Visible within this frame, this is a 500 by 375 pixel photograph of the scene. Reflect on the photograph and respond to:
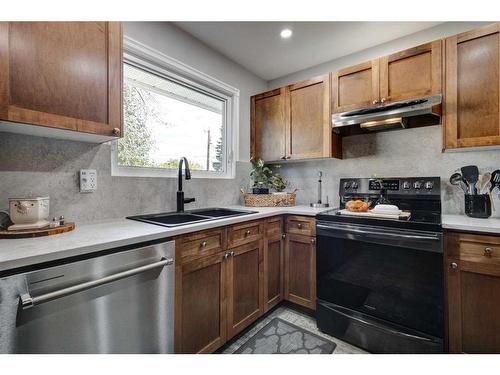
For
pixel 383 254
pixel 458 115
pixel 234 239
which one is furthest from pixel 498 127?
pixel 234 239

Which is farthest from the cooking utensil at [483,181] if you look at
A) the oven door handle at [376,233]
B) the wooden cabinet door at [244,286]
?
the wooden cabinet door at [244,286]

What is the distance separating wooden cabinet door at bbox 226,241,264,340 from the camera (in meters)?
1.60

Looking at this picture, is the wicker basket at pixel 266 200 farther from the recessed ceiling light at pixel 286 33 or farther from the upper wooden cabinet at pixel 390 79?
the recessed ceiling light at pixel 286 33

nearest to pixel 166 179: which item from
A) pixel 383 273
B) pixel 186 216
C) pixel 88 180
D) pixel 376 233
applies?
pixel 186 216

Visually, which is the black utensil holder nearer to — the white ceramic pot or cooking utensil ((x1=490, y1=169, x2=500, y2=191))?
cooking utensil ((x1=490, y1=169, x2=500, y2=191))

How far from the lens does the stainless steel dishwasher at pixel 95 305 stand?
0.79 m

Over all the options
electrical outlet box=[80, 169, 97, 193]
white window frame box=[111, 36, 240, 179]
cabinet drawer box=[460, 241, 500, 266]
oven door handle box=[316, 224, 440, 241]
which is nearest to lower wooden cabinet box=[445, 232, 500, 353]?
cabinet drawer box=[460, 241, 500, 266]

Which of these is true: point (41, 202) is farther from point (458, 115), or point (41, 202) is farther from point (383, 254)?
point (458, 115)

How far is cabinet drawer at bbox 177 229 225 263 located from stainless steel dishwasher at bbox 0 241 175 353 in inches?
3.1

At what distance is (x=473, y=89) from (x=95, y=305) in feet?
8.27

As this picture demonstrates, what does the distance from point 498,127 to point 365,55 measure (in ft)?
4.22

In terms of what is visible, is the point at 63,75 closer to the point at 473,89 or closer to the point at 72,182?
the point at 72,182

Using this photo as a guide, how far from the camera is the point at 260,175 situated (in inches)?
106
